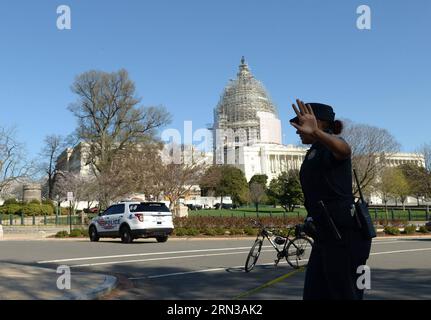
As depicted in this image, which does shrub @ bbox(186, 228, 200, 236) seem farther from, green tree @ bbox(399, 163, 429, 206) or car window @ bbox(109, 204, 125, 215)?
green tree @ bbox(399, 163, 429, 206)

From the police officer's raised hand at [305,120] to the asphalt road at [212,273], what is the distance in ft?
16.2

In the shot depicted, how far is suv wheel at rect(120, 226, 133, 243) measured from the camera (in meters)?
21.7

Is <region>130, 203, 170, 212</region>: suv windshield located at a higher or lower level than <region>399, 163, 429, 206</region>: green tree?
lower

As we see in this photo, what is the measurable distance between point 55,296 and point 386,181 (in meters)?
67.0

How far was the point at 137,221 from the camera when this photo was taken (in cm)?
2138

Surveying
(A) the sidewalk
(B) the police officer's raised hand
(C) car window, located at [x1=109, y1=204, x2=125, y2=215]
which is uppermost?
(B) the police officer's raised hand

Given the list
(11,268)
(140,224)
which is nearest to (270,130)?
(140,224)

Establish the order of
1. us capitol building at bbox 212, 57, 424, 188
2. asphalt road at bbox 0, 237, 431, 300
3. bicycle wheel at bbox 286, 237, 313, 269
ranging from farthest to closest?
us capitol building at bbox 212, 57, 424, 188, bicycle wheel at bbox 286, 237, 313, 269, asphalt road at bbox 0, 237, 431, 300

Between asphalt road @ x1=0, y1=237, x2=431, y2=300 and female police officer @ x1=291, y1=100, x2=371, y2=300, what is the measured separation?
444 centimetres

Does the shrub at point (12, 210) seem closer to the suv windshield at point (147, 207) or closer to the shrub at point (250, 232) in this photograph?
the shrub at point (250, 232)

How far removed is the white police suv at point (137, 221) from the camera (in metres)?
21.4

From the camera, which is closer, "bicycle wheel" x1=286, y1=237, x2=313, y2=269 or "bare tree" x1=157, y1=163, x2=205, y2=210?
"bicycle wheel" x1=286, y1=237, x2=313, y2=269

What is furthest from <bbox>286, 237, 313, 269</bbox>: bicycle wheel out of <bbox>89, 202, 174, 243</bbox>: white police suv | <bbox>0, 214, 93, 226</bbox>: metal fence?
<bbox>0, 214, 93, 226</bbox>: metal fence
